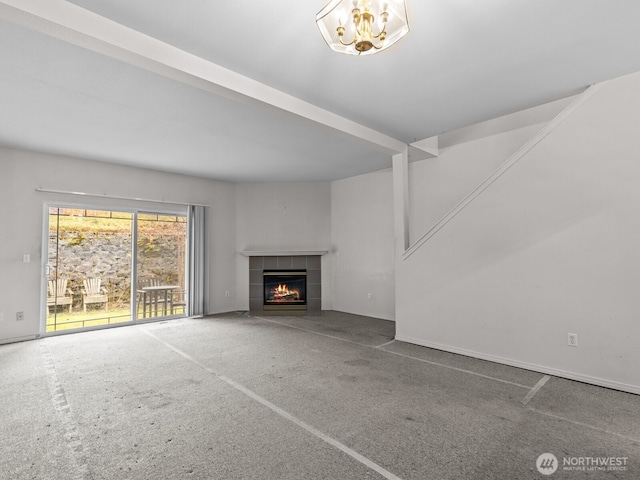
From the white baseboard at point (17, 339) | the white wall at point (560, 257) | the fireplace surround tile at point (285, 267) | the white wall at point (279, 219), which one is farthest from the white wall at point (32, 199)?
the white wall at point (560, 257)

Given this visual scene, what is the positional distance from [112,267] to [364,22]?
5626mm

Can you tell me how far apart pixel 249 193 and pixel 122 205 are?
2398mm

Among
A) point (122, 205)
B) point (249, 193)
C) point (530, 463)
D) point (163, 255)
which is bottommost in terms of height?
point (530, 463)

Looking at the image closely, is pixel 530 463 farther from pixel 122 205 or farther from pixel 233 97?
pixel 122 205

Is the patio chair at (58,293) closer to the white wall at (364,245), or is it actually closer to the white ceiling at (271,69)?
the white ceiling at (271,69)

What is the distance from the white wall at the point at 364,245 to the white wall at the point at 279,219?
0.39 meters

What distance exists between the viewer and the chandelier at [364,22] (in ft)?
6.02

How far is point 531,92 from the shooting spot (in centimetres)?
332

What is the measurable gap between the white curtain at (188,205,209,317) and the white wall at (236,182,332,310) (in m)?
0.83

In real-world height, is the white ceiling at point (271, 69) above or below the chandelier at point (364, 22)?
above

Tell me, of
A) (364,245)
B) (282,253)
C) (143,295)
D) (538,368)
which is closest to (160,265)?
(143,295)

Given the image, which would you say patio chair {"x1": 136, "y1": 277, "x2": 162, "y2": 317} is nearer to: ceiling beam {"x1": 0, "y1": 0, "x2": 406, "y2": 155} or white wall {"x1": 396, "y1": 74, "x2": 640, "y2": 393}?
ceiling beam {"x1": 0, "y1": 0, "x2": 406, "y2": 155}

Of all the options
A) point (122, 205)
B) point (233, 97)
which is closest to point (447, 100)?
point (233, 97)

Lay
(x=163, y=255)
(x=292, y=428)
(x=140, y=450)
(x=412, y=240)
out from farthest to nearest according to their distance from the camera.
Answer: (x=163, y=255) → (x=412, y=240) → (x=292, y=428) → (x=140, y=450)
